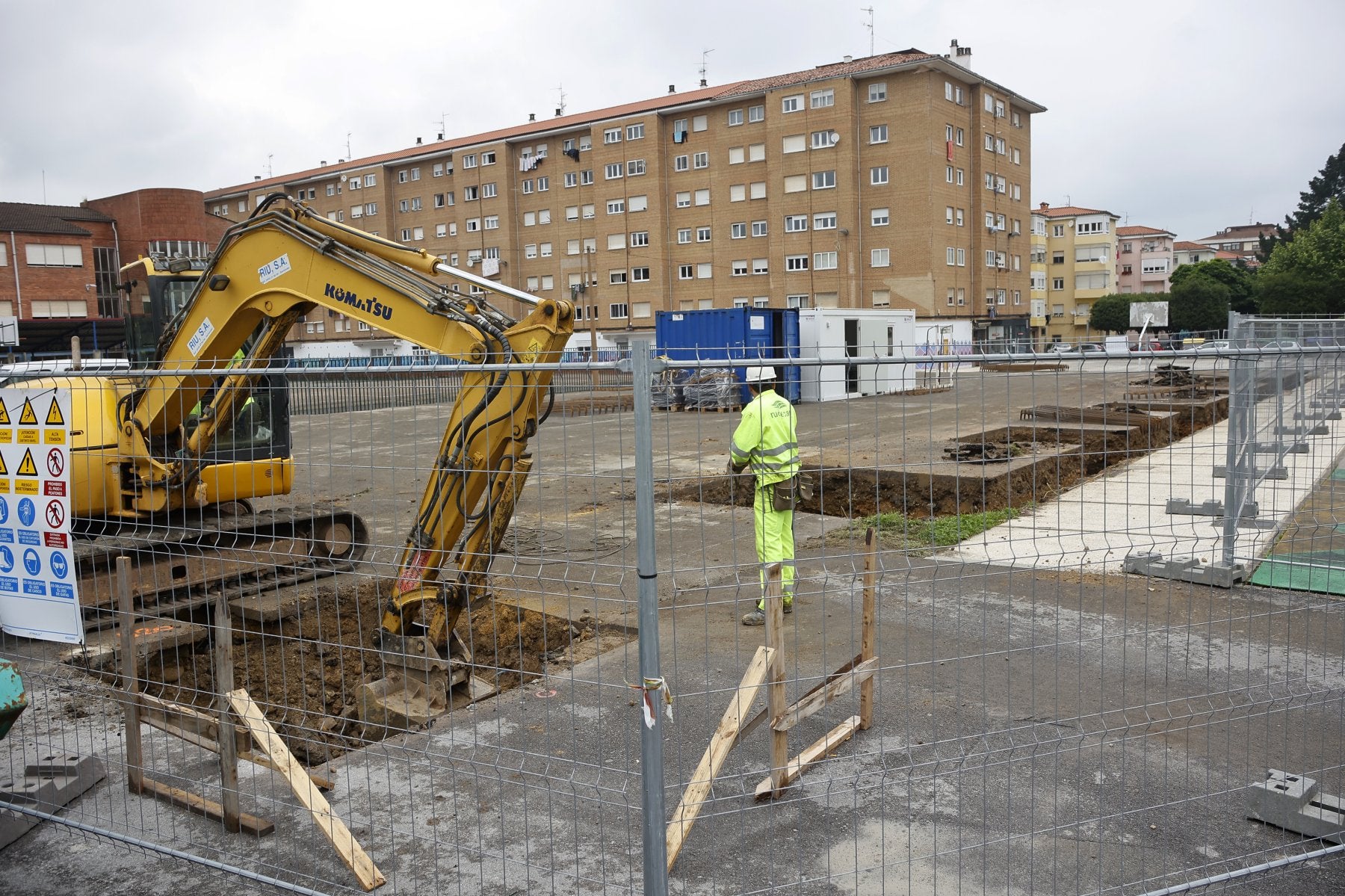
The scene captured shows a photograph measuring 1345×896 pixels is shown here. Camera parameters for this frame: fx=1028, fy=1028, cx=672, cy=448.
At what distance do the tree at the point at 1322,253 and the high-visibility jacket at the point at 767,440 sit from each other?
54.1 meters

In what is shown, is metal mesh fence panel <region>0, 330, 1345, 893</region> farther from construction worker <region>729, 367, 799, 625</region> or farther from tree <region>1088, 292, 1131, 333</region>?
Result: tree <region>1088, 292, 1131, 333</region>


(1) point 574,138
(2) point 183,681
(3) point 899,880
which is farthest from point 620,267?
(3) point 899,880

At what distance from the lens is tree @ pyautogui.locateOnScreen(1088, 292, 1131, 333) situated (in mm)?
72062

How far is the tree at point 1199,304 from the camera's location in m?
71.4

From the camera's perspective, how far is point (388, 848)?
4375 millimetres

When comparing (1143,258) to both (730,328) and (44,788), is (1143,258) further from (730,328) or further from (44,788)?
(44,788)

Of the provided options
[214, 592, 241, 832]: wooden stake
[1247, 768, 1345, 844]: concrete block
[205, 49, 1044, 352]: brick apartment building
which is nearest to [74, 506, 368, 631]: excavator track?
[214, 592, 241, 832]: wooden stake

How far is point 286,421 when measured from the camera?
9.39m

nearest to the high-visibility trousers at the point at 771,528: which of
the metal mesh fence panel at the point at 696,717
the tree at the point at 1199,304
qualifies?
the metal mesh fence panel at the point at 696,717

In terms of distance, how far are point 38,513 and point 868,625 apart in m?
3.80

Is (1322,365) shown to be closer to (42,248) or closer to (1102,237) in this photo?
(42,248)

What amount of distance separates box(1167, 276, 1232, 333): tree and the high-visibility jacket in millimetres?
71519

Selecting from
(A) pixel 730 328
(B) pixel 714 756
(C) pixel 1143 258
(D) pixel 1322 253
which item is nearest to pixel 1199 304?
(D) pixel 1322 253

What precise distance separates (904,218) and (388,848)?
49.5m
